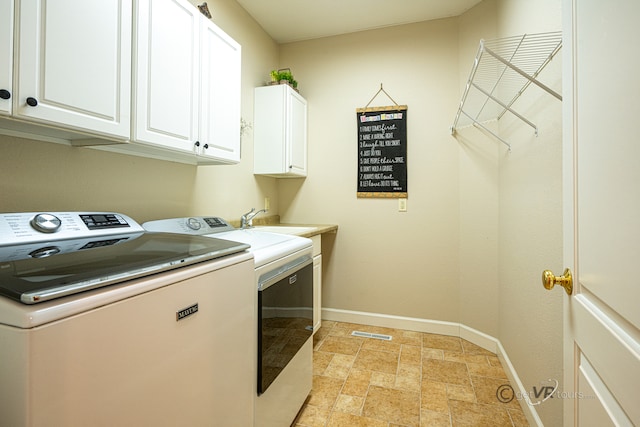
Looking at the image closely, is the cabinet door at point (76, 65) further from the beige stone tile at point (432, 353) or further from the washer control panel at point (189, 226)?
the beige stone tile at point (432, 353)

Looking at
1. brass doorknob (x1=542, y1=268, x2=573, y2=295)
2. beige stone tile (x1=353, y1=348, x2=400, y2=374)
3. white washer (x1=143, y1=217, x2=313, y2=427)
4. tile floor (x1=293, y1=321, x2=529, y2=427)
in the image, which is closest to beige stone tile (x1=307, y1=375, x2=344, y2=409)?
tile floor (x1=293, y1=321, x2=529, y2=427)

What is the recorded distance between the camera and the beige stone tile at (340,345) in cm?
235

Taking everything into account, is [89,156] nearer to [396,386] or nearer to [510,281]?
[396,386]

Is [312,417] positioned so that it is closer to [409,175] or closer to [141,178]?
[141,178]

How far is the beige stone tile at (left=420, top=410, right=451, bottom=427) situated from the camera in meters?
1.58

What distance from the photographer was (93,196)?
53.9 inches

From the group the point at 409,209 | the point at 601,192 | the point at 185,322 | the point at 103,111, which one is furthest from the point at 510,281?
the point at 103,111

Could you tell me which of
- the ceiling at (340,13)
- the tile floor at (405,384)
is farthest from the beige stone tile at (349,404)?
the ceiling at (340,13)

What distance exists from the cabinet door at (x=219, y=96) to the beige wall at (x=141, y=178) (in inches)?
11.5

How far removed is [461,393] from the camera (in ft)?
6.01

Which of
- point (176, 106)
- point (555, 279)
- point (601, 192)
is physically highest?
point (176, 106)

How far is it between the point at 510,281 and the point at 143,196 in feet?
7.31

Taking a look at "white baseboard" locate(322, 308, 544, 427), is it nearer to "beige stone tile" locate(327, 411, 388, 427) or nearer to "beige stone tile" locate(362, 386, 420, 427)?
"beige stone tile" locate(362, 386, 420, 427)

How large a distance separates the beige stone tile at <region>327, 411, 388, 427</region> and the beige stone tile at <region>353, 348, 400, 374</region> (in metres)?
0.49
